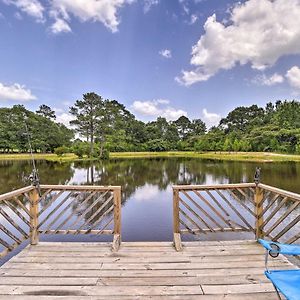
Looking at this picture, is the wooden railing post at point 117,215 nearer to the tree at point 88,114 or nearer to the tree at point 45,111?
the tree at point 88,114

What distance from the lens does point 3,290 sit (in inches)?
104

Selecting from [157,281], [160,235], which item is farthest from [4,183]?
[157,281]

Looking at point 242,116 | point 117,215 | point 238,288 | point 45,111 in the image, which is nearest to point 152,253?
point 117,215

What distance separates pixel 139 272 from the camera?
3039 millimetres

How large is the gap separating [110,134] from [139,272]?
39.9 m

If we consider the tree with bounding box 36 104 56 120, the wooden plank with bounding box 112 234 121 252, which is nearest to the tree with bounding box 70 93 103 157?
the tree with bounding box 36 104 56 120

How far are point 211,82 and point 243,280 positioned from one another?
31.7 m

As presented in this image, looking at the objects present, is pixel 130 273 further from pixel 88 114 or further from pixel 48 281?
pixel 88 114

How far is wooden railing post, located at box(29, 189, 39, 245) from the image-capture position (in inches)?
157

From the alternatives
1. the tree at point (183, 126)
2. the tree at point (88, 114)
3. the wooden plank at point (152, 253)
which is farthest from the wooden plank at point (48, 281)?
the tree at point (183, 126)

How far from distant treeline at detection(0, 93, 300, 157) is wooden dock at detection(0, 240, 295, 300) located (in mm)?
32549

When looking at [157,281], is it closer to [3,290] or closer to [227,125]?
[3,290]

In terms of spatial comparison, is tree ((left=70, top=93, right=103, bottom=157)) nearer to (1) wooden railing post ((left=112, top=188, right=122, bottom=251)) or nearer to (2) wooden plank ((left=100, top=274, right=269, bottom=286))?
(1) wooden railing post ((left=112, top=188, right=122, bottom=251))

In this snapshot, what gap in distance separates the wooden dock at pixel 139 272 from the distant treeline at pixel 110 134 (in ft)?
107
